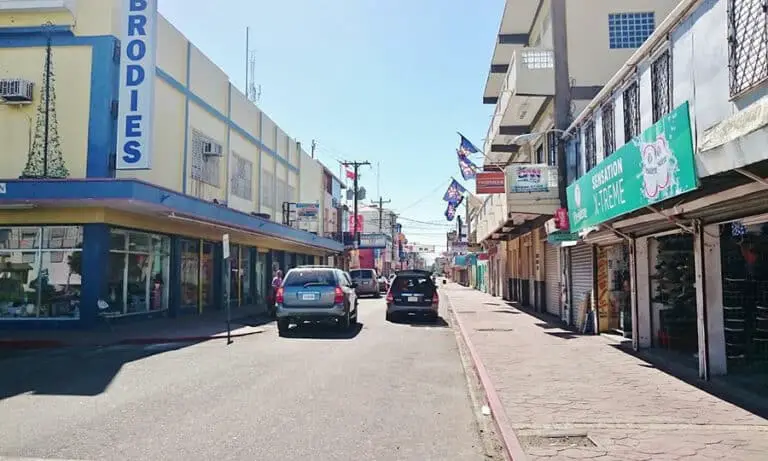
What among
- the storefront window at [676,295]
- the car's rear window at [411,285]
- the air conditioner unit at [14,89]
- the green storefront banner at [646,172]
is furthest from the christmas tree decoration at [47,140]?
the storefront window at [676,295]

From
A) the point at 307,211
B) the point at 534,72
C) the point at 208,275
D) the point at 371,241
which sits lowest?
the point at 208,275

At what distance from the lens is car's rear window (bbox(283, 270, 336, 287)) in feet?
51.7

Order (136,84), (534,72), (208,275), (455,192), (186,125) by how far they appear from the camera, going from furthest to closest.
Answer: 1. (455,192)
2. (208,275)
3. (186,125)
4. (534,72)
5. (136,84)

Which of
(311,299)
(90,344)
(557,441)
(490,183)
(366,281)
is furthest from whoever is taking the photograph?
(366,281)

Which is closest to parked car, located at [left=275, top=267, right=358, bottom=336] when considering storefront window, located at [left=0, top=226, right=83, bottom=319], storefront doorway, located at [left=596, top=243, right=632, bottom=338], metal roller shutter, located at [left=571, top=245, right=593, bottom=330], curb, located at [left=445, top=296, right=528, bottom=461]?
curb, located at [left=445, top=296, right=528, bottom=461]

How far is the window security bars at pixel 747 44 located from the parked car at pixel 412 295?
13.7 m

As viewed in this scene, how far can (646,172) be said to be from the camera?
28.0 feet

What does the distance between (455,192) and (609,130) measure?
23240mm

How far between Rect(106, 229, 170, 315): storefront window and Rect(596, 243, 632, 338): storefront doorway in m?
13.1

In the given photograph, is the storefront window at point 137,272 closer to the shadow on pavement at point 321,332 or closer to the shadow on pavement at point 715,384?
the shadow on pavement at point 321,332

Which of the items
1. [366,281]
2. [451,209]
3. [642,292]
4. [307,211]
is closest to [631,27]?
[642,292]

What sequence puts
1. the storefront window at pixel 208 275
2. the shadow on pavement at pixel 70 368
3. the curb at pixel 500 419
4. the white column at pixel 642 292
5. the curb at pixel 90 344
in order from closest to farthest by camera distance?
the curb at pixel 500 419
the shadow on pavement at pixel 70 368
the white column at pixel 642 292
the curb at pixel 90 344
the storefront window at pixel 208 275

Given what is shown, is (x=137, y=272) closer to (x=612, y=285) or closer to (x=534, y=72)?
(x=534, y=72)

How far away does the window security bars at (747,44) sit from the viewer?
6.12 m
